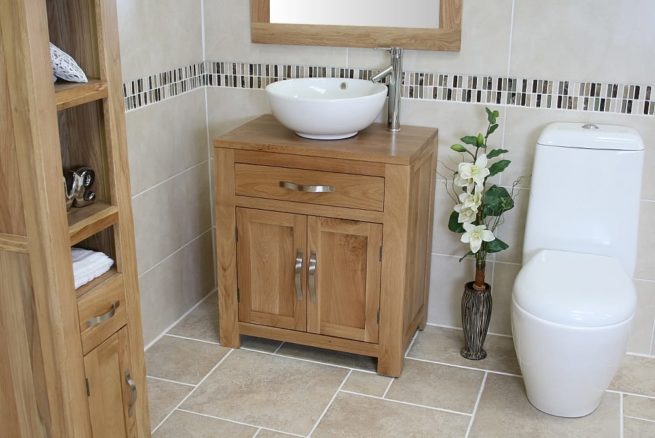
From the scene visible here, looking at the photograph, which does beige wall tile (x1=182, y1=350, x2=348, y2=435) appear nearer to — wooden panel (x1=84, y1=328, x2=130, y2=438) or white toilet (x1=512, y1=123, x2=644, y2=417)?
wooden panel (x1=84, y1=328, x2=130, y2=438)

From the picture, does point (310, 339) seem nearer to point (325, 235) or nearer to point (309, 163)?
point (325, 235)

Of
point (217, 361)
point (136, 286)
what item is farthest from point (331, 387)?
point (136, 286)

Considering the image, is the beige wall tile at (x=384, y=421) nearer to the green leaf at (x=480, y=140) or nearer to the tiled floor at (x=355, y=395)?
the tiled floor at (x=355, y=395)

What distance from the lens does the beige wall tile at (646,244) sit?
2715 millimetres

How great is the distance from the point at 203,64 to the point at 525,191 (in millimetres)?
1329

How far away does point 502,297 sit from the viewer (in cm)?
297

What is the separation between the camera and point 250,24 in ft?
9.76

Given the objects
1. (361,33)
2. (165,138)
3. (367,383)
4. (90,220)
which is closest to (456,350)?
(367,383)

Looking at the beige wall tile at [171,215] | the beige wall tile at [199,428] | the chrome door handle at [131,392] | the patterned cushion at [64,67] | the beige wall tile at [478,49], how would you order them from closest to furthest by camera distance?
the patterned cushion at [64,67] < the chrome door handle at [131,392] < the beige wall tile at [199,428] < the beige wall tile at [478,49] < the beige wall tile at [171,215]

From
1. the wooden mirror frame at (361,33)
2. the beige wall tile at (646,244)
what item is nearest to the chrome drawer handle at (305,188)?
the wooden mirror frame at (361,33)

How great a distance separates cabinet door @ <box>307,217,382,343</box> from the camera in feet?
8.47

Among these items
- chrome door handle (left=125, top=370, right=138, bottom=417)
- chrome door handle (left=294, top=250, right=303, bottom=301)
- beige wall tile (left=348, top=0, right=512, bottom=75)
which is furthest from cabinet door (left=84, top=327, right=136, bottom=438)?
beige wall tile (left=348, top=0, right=512, bottom=75)

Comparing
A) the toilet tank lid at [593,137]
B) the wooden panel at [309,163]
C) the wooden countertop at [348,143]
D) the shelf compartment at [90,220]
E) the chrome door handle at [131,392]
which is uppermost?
the toilet tank lid at [593,137]

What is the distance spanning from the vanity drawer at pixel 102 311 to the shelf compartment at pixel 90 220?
0.14 meters
